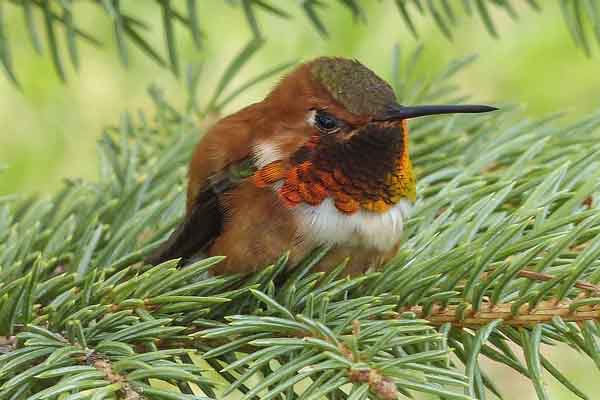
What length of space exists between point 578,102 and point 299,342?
10.0ft

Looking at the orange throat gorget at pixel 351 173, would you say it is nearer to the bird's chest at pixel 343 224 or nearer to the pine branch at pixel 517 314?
the bird's chest at pixel 343 224

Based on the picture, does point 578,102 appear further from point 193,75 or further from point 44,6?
point 44,6

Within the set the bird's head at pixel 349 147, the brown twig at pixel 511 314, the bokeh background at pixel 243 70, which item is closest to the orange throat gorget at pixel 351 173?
the bird's head at pixel 349 147

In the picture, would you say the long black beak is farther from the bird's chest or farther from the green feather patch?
the bird's chest

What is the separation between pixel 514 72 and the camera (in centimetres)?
406

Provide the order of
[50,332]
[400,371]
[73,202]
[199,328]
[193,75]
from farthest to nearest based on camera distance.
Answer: [193,75], [73,202], [199,328], [50,332], [400,371]

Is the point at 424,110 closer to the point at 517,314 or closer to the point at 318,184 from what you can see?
the point at 318,184

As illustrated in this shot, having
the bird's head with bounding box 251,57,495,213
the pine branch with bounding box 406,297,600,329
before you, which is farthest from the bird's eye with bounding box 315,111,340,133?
the pine branch with bounding box 406,297,600,329

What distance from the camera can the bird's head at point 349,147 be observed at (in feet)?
5.32

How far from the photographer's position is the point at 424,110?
4.99 ft

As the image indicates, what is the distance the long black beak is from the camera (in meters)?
1.50

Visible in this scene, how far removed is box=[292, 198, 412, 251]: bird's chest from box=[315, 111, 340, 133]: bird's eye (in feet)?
0.38

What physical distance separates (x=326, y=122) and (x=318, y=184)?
10cm

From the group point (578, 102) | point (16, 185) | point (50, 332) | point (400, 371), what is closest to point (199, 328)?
point (50, 332)
